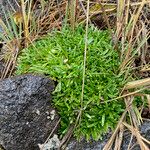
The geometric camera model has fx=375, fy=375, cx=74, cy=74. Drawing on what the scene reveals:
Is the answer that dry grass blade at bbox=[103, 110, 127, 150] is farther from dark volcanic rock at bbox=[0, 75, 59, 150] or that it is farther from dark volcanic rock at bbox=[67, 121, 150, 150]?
dark volcanic rock at bbox=[0, 75, 59, 150]

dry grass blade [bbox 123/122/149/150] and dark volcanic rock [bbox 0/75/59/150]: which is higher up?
dark volcanic rock [bbox 0/75/59/150]

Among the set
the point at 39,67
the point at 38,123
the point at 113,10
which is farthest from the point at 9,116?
the point at 113,10

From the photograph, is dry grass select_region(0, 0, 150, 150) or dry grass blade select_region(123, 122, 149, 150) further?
dry grass select_region(0, 0, 150, 150)

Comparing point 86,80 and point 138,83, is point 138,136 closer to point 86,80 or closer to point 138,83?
point 138,83

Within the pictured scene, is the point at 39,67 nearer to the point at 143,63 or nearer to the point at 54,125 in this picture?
the point at 54,125

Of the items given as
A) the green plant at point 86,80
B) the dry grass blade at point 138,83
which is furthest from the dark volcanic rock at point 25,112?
the dry grass blade at point 138,83

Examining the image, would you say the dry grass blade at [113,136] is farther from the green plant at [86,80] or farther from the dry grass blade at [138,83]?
the dry grass blade at [138,83]

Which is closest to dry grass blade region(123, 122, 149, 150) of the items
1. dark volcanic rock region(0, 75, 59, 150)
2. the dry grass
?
the dry grass
